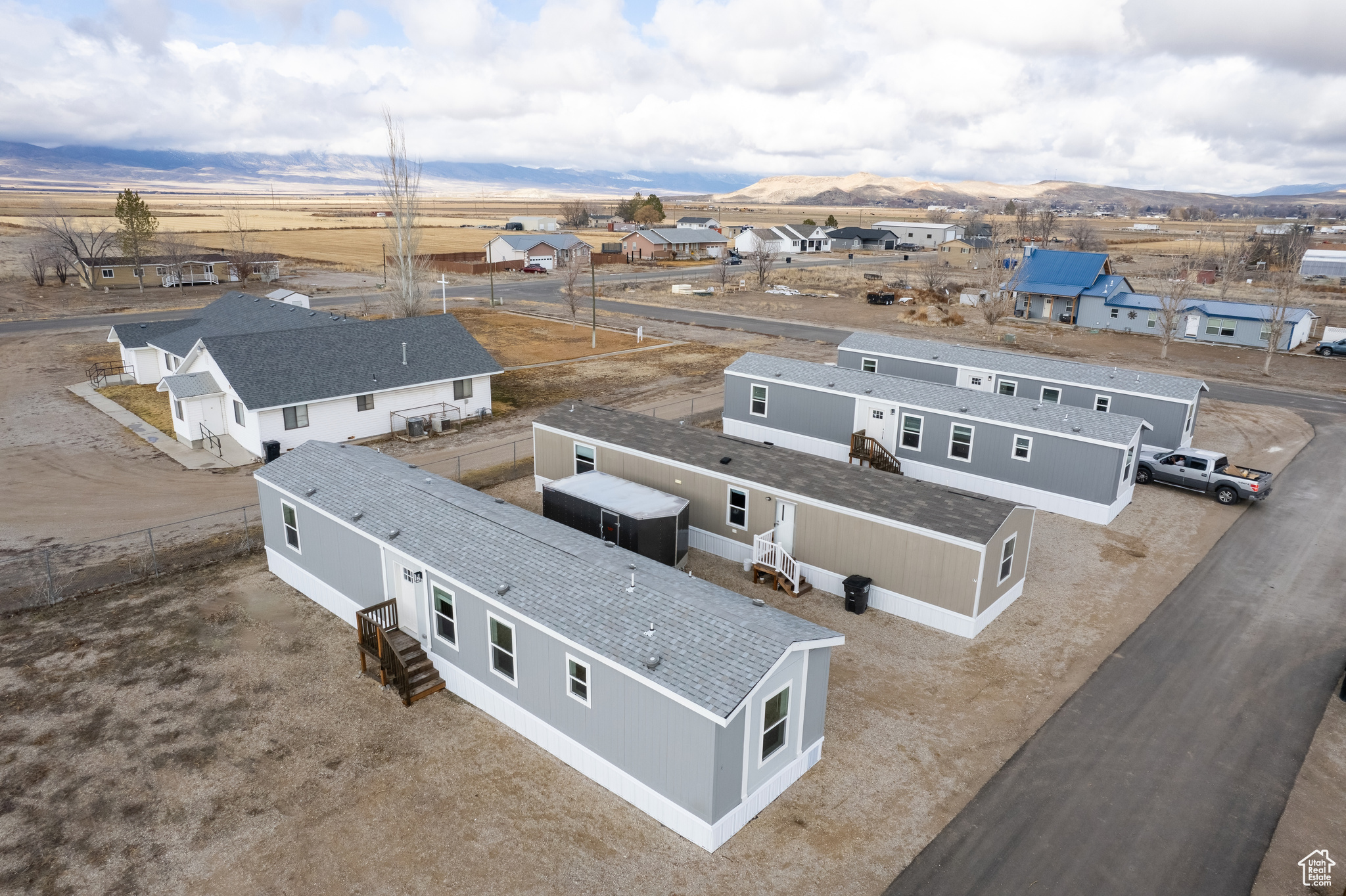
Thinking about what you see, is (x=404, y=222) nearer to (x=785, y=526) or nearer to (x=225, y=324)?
(x=225, y=324)

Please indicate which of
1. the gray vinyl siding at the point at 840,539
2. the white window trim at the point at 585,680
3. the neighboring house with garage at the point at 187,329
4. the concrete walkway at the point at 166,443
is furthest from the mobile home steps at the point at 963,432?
the neighboring house with garage at the point at 187,329

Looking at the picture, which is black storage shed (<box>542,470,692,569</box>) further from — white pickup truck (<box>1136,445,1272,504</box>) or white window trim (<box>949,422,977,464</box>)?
white pickup truck (<box>1136,445,1272,504</box>)

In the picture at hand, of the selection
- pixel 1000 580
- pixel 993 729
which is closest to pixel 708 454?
pixel 1000 580

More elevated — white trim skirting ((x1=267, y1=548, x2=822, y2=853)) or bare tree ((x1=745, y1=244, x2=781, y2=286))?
bare tree ((x1=745, y1=244, x2=781, y2=286))

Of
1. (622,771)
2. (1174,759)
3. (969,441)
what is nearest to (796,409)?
(969,441)

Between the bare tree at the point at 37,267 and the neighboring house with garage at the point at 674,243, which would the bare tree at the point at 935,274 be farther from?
the bare tree at the point at 37,267

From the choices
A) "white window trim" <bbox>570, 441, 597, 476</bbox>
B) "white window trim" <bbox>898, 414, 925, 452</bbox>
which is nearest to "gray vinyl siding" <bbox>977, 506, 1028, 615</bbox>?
"white window trim" <bbox>898, 414, 925, 452</bbox>
